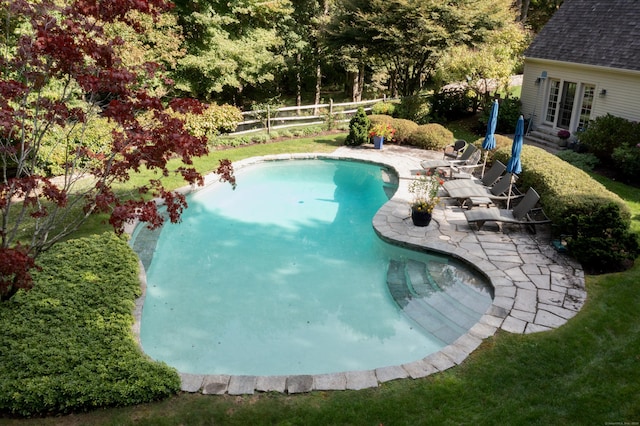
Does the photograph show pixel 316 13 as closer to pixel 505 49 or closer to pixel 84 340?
pixel 505 49

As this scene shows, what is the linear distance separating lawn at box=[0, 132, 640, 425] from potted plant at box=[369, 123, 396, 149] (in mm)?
12001

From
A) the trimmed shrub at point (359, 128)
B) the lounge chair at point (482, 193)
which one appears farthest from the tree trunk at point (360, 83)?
the lounge chair at point (482, 193)

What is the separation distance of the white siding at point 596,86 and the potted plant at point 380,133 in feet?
20.2

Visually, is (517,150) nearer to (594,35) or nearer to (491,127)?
(491,127)

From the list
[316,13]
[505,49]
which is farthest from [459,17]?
[316,13]

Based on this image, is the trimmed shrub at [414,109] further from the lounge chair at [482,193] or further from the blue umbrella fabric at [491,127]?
the lounge chair at [482,193]

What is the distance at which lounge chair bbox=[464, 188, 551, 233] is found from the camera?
393 inches

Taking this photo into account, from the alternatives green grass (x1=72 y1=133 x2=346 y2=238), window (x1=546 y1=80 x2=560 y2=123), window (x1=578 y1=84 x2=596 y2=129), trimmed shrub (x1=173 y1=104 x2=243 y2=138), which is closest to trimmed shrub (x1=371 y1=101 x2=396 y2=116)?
green grass (x1=72 y1=133 x2=346 y2=238)

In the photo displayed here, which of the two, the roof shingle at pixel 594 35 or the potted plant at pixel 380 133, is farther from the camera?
the potted plant at pixel 380 133

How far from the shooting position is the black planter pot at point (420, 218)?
10.5m

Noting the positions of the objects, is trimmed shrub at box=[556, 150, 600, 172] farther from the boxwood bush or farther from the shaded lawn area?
the shaded lawn area

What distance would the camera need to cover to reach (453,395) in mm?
5551

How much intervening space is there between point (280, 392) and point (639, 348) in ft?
15.9

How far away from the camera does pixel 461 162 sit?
14.3m
